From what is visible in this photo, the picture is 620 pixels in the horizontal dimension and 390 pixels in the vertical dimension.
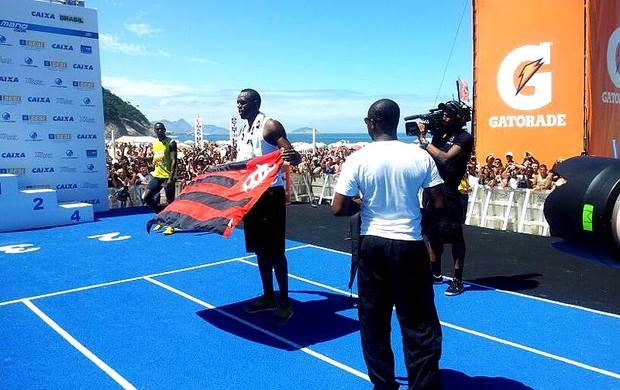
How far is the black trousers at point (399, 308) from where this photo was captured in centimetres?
308

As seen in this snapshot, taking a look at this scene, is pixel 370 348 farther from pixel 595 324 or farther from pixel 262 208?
pixel 595 324

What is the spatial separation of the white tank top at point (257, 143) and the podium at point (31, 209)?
324 inches

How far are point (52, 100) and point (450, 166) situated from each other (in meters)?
10.7

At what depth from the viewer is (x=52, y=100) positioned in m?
12.4

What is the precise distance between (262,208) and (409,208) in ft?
6.80

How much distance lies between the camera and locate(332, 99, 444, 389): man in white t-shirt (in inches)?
122

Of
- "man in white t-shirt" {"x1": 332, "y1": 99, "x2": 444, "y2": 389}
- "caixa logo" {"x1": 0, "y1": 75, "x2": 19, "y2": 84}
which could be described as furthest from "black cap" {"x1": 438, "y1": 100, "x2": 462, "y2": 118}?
"caixa logo" {"x1": 0, "y1": 75, "x2": 19, "y2": 84}

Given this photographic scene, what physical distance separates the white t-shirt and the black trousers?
Result: 0.34 feet

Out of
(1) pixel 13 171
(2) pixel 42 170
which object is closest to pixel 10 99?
(1) pixel 13 171

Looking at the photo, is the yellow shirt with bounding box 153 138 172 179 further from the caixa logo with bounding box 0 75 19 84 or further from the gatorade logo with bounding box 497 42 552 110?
the gatorade logo with bounding box 497 42 552 110

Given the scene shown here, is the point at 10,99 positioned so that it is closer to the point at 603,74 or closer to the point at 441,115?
A: the point at 441,115

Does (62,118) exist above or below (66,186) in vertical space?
above

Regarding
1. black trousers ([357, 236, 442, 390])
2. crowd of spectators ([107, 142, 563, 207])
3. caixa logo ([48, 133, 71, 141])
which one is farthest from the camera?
caixa logo ([48, 133, 71, 141])

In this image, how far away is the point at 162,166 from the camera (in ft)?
33.6
